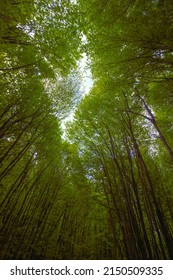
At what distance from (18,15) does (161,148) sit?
24.5 feet

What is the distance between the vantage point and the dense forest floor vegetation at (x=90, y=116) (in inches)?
122

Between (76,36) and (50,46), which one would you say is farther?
(76,36)

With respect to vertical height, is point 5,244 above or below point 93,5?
below

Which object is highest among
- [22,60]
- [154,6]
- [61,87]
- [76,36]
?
[61,87]

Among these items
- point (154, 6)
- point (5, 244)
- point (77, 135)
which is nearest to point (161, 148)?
point (77, 135)

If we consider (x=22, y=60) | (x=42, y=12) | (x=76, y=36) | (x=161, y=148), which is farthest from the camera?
(x=161, y=148)

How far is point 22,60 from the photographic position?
4051 mm

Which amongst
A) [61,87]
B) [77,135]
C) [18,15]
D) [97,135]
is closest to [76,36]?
[18,15]

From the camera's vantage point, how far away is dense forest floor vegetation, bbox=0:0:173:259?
310 cm

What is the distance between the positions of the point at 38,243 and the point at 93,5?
8.84 metres

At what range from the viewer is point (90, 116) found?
6.00 m

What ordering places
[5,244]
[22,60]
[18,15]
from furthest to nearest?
[5,244] < [22,60] < [18,15]

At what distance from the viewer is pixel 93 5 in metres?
3.19

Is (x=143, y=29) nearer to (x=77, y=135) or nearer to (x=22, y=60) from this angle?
(x=22, y=60)
